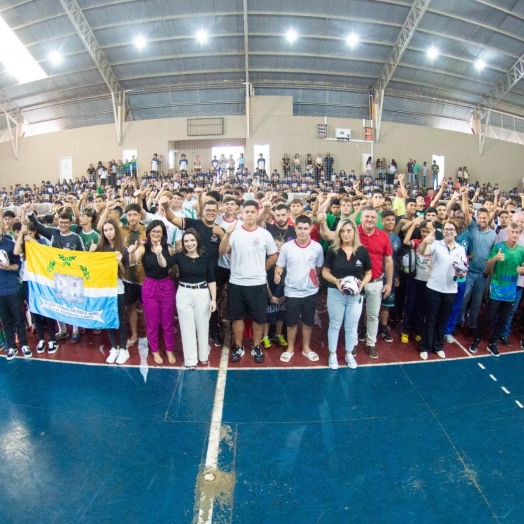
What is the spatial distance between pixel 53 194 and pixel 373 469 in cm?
2066

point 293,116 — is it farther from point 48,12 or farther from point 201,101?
point 48,12

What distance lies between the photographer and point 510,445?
11.4 ft

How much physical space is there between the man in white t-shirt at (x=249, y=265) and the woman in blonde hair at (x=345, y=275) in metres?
0.77

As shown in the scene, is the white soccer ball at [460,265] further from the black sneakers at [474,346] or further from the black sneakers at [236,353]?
the black sneakers at [236,353]

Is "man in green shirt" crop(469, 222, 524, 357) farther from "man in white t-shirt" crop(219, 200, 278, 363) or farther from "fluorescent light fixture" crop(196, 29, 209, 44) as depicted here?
"fluorescent light fixture" crop(196, 29, 209, 44)

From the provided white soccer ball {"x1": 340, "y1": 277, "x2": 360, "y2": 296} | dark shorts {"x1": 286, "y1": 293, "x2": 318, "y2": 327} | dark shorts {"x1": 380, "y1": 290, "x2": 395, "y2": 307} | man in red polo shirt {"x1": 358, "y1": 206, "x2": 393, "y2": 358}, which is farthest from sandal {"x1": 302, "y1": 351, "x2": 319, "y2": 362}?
dark shorts {"x1": 380, "y1": 290, "x2": 395, "y2": 307}

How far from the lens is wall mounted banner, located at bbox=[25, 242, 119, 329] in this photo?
5023 millimetres

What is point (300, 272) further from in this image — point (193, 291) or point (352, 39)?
point (352, 39)

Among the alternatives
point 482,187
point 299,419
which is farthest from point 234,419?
point 482,187

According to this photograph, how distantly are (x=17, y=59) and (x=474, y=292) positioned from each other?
2162 cm

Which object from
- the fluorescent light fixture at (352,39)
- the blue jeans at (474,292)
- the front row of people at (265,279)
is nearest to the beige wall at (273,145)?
the fluorescent light fixture at (352,39)

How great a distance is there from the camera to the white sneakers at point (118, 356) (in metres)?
4.96

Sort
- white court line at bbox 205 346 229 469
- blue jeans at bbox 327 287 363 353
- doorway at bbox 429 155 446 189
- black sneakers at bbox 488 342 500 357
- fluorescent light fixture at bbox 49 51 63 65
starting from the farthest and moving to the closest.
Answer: doorway at bbox 429 155 446 189, fluorescent light fixture at bbox 49 51 63 65, black sneakers at bbox 488 342 500 357, blue jeans at bbox 327 287 363 353, white court line at bbox 205 346 229 469

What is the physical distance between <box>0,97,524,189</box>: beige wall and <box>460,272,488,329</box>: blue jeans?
Answer: 1659 cm
